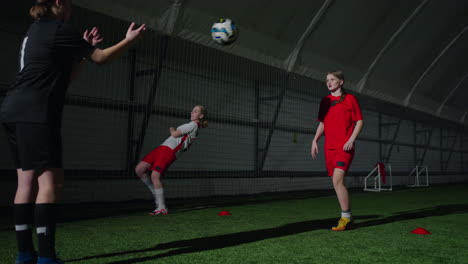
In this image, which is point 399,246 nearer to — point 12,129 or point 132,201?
point 12,129

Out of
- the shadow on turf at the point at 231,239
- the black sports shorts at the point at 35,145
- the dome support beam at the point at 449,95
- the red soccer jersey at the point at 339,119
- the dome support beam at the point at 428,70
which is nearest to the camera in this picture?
the black sports shorts at the point at 35,145

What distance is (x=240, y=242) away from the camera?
3.49 meters

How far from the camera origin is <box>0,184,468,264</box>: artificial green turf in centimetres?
288

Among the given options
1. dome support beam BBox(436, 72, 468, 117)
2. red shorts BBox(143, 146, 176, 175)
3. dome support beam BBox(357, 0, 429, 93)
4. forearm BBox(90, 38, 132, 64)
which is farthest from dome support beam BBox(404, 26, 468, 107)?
forearm BBox(90, 38, 132, 64)

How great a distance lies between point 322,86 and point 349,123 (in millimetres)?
8251

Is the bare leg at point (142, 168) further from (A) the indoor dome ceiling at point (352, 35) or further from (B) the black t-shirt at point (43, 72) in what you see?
(B) the black t-shirt at point (43, 72)

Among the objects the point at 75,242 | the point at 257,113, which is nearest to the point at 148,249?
the point at 75,242

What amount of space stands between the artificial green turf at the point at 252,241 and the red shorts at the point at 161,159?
2.65 feet

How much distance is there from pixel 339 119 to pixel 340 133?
6.3 inches

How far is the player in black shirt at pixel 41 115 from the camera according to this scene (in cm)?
227

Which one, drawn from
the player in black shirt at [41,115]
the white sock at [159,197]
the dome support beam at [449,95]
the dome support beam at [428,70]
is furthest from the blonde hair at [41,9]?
the dome support beam at [449,95]

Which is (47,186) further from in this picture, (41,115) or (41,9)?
(41,9)

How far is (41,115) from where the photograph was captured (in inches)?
89.6

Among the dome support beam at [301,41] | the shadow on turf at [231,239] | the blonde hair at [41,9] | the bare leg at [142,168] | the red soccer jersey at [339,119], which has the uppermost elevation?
the dome support beam at [301,41]
